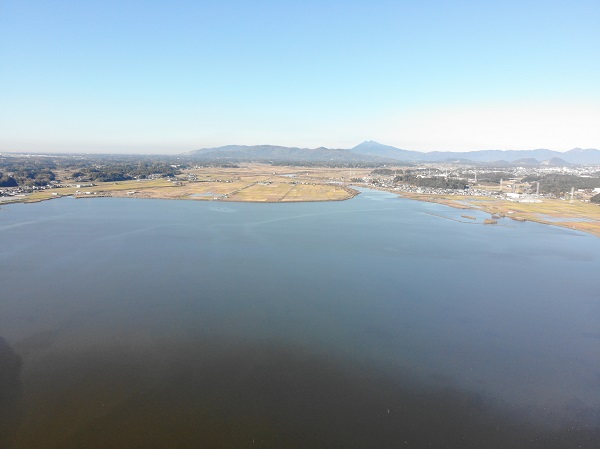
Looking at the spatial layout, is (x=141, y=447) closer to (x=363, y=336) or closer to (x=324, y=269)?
(x=363, y=336)

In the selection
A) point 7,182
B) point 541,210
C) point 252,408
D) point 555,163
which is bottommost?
point 252,408

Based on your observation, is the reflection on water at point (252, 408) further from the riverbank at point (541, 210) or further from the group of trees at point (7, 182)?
the group of trees at point (7, 182)

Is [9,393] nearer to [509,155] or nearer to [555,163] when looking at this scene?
[555,163]

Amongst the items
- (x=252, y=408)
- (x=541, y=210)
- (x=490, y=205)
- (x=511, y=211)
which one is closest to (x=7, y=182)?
(x=252, y=408)

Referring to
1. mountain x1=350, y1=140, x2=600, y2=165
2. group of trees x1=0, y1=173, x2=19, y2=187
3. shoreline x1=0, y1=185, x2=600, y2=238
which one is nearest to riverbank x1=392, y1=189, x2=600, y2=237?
shoreline x1=0, y1=185, x2=600, y2=238

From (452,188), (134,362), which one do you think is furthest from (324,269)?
(452,188)

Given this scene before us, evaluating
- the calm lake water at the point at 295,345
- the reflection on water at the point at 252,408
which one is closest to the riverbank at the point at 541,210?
the calm lake water at the point at 295,345

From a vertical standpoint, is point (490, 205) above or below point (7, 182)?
below

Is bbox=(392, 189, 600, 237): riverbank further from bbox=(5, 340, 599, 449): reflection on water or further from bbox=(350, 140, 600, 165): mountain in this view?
bbox=(350, 140, 600, 165): mountain
